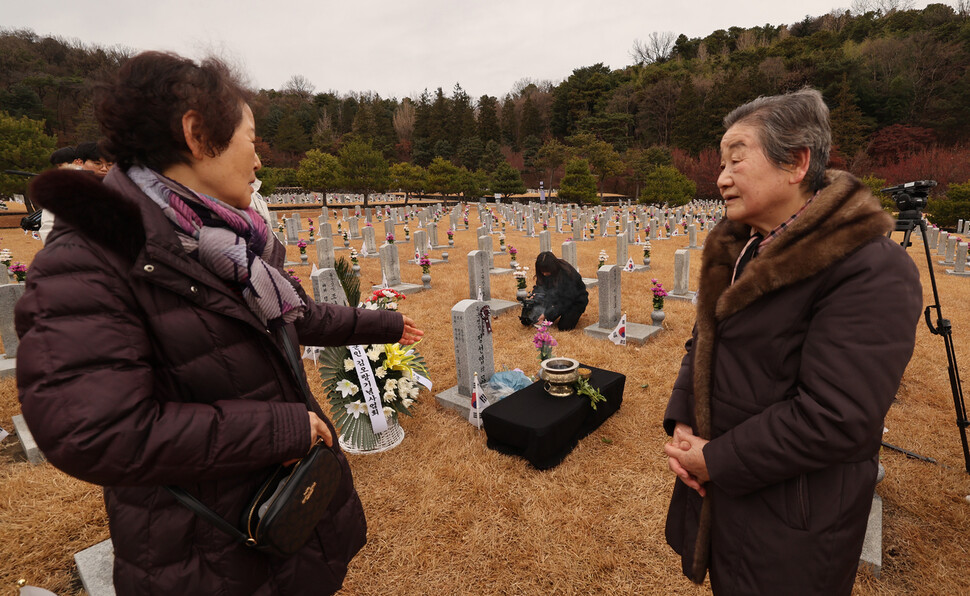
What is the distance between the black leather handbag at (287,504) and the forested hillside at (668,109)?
93.5 ft

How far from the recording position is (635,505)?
3277 millimetres

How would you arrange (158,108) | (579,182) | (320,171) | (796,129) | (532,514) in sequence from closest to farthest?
(158,108) < (796,129) < (532,514) < (320,171) < (579,182)

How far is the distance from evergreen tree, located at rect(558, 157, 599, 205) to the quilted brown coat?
31147mm

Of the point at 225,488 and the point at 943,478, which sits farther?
the point at 943,478

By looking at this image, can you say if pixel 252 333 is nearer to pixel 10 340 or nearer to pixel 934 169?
pixel 10 340

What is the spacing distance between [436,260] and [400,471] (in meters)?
9.59

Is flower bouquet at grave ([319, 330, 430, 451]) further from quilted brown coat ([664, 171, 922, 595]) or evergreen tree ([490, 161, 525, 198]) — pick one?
evergreen tree ([490, 161, 525, 198])

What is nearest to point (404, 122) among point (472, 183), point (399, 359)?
point (472, 183)

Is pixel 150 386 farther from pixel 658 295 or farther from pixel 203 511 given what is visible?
pixel 658 295

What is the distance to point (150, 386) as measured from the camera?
1049 mm

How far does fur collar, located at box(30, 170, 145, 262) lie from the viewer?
97 centimetres

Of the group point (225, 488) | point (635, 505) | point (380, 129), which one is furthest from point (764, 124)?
point (380, 129)

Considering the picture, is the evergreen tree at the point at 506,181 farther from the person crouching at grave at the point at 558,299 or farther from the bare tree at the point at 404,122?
the person crouching at grave at the point at 558,299

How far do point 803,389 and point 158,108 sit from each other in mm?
1925
